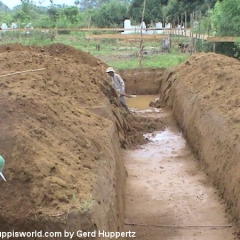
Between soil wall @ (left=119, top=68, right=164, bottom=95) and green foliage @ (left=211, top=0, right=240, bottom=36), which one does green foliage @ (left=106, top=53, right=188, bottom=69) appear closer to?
soil wall @ (left=119, top=68, right=164, bottom=95)

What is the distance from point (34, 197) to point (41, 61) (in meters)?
7.49

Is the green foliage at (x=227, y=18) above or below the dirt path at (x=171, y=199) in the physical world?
above

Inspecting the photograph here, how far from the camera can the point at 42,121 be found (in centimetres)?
712

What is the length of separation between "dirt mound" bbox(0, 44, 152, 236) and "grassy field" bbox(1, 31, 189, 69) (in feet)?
45.6

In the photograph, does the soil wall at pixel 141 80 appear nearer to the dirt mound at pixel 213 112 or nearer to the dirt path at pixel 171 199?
the dirt mound at pixel 213 112

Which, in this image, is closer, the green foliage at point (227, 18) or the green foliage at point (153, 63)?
the green foliage at point (227, 18)

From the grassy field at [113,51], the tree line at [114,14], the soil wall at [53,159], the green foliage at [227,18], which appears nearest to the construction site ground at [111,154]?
the soil wall at [53,159]

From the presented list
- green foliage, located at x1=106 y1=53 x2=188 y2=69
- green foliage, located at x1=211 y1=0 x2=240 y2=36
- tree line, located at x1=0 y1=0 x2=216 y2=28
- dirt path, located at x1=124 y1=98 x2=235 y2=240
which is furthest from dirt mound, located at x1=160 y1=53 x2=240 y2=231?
tree line, located at x1=0 y1=0 x2=216 y2=28

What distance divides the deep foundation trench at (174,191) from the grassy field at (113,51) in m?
7.94

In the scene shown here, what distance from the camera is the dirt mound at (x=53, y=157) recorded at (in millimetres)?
5004

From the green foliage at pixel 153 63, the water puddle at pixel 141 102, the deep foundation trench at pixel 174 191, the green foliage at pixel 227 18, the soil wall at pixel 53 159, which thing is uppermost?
the green foliage at pixel 227 18

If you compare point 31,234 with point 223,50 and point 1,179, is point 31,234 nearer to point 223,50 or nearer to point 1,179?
point 1,179

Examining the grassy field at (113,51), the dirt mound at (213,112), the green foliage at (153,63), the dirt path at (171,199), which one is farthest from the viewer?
the grassy field at (113,51)

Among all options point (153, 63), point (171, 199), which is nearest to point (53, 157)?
point (171, 199)
